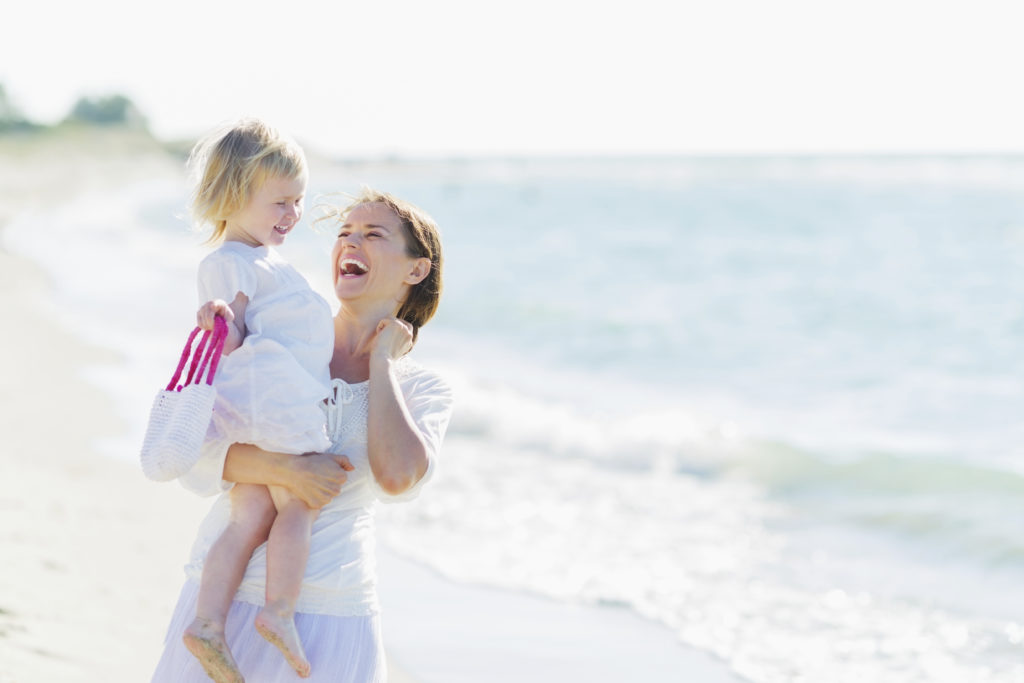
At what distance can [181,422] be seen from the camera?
238cm

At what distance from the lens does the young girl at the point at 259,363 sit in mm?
2430

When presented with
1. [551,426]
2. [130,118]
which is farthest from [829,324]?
[130,118]

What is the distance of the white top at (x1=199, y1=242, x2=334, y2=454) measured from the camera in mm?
2484

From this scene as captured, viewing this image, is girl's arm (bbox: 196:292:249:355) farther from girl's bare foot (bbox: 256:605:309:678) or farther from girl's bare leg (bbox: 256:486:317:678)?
girl's bare foot (bbox: 256:605:309:678)

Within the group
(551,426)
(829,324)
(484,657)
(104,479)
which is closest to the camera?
(484,657)

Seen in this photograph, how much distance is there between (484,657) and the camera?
447cm

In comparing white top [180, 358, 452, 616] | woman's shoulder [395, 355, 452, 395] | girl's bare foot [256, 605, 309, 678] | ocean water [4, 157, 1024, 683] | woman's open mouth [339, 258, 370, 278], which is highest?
ocean water [4, 157, 1024, 683]

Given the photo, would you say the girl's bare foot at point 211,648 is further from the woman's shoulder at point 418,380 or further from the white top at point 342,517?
the woman's shoulder at point 418,380

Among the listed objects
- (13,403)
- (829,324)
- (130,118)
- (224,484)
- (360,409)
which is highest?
(130,118)

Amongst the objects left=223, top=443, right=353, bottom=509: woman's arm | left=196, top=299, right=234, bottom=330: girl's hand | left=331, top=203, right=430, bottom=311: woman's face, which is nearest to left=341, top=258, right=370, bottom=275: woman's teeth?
left=331, top=203, right=430, bottom=311: woman's face

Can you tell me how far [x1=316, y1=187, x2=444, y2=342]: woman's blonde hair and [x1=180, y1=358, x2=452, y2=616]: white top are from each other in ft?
0.83

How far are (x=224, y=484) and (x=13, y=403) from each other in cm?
574

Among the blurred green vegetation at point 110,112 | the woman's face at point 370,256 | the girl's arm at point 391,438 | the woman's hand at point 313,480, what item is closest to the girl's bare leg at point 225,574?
the woman's hand at point 313,480

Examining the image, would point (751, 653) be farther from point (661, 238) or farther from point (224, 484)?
point (661, 238)
